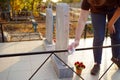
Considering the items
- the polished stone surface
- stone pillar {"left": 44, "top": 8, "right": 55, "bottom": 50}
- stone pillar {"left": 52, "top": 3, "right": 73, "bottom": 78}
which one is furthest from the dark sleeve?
stone pillar {"left": 44, "top": 8, "right": 55, "bottom": 50}

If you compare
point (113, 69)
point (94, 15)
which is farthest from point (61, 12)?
point (113, 69)

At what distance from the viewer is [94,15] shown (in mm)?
2924

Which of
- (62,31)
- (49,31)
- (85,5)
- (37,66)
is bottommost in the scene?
(37,66)

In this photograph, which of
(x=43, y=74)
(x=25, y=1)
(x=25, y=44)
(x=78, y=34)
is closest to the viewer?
(x=78, y=34)

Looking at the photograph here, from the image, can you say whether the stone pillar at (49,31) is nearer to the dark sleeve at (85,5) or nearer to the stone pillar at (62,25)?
the stone pillar at (62,25)

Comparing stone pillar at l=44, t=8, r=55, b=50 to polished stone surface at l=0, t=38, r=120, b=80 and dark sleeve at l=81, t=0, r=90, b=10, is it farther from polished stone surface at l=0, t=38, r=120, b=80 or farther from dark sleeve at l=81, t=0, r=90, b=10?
dark sleeve at l=81, t=0, r=90, b=10

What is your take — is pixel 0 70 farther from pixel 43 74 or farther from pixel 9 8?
pixel 9 8

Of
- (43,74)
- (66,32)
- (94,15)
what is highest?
(94,15)

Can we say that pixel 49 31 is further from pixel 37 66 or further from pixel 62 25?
pixel 62 25

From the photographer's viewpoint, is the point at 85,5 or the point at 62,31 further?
the point at 62,31

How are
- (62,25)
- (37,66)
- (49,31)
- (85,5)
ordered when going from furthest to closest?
1. (49,31)
2. (37,66)
3. (62,25)
4. (85,5)

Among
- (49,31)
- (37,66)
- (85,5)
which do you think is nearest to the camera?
(85,5)

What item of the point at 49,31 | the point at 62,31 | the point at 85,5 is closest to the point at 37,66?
the point at 62,31

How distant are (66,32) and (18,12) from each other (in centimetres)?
1504
